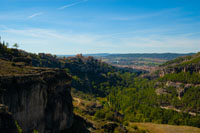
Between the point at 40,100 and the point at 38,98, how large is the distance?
1.21 m

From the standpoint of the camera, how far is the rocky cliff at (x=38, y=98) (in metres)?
42.2

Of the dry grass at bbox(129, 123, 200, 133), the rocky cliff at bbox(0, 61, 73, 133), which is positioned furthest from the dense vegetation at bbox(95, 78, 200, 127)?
the rocky cliff at bbox(0, 61, 73, 133)

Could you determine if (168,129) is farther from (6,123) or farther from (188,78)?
(188,78)

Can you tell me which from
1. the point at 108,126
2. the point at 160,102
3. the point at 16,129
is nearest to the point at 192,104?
the point at 160,102

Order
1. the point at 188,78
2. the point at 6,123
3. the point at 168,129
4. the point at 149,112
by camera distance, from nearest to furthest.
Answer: the point at 6,123 < the point at 168,129 < the point at 149,112 < the point at 188,78

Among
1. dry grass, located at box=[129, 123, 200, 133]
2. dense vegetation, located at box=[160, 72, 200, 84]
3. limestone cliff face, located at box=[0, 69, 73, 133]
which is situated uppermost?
limestone cliff face, located at box=[0, 69, 73, 133]

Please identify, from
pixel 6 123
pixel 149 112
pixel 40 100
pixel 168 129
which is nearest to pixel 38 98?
pixel 40 100

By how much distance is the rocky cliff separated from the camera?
42.2 metres

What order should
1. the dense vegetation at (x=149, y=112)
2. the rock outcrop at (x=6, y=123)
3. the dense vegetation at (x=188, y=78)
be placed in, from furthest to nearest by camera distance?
the dense vegetation at (x=188, y=78) → the dense vegetation at (x=149, y=112) → the rock outcrop at (x=6, y=123)

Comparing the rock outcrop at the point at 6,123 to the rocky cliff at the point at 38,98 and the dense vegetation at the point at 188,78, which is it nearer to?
the rocky cliff at the point at 38,98

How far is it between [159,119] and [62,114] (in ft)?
259

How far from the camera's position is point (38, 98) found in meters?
49.2

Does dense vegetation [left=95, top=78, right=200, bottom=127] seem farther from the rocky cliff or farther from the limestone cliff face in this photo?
the rocky cliff

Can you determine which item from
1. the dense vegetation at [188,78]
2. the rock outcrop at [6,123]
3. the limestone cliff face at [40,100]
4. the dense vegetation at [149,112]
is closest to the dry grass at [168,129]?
the dense vegetation at [149,112]
